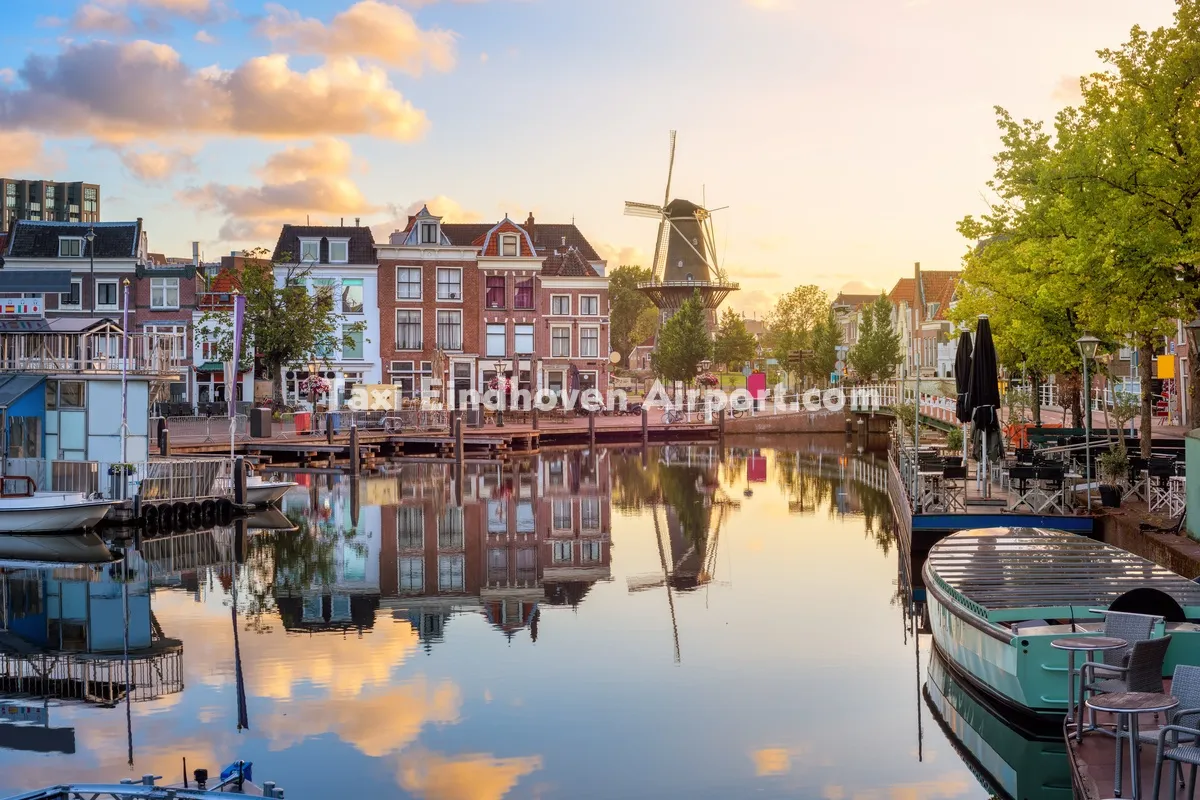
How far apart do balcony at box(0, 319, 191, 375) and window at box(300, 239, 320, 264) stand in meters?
39.9

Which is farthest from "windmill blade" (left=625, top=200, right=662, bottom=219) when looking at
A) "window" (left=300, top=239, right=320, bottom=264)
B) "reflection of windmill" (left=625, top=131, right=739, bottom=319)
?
"window" (left=300, top=239, right=320, bottom=264)

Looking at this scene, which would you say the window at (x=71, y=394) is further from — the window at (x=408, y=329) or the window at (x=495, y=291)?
the window at (x=495, y=291)

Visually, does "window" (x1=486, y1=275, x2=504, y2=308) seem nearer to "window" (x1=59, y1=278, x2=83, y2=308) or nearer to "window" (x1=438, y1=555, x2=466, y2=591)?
"window" (x1=59, y1=278, x2=83, y2=308)

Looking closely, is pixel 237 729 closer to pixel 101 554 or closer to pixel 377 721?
pixel 377 721

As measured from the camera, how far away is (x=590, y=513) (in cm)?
3891

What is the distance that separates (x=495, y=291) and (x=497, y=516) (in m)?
38.8

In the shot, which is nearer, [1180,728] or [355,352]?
[1180,728]

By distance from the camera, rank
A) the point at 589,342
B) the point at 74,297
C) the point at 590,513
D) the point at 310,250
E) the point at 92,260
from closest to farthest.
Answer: the point at 590,513
the point at 92,260
the point at 74,297
the point at 310,250
the point at 589,342

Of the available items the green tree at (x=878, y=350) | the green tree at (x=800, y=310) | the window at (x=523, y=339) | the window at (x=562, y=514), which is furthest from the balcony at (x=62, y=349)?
the green tree at (x=800, y=310)

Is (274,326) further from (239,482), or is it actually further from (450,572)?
(450,572)

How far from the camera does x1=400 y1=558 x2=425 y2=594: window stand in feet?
85.5

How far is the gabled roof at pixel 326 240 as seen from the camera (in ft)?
241

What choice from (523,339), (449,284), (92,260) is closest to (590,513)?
(523,339)

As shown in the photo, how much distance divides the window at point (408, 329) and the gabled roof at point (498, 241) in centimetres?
530
